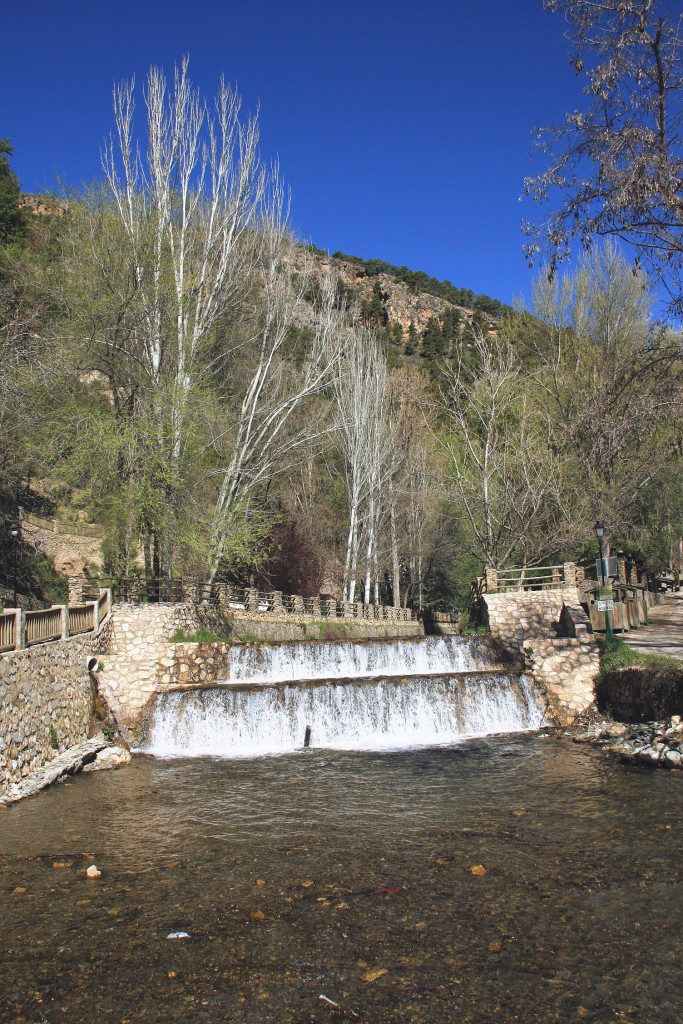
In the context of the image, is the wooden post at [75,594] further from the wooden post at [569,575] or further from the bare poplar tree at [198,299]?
the wooden post at [569,575]

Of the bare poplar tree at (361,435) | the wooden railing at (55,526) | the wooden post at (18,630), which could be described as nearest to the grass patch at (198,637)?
the wooden post at (18,630)

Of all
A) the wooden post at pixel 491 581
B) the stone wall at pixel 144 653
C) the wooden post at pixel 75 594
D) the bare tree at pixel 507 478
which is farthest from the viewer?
the bare tree at pixel 507 478

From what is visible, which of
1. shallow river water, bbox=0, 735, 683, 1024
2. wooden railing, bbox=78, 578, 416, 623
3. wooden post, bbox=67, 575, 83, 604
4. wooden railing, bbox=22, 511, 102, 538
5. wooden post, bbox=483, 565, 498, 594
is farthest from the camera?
wooden post, bbox=483, 565, 498, 594

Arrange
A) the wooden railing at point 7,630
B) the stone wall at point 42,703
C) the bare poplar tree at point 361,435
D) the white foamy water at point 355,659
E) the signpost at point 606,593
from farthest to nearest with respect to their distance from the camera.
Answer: the bare poplar tree at point 361,435
the white foamy water at point 355,659
the signpost at point 606,593
the wooden railing at point 7,630
the stone wall at point 42,703

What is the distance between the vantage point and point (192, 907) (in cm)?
673

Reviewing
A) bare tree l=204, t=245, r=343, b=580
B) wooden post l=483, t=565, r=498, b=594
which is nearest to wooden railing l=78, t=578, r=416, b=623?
bare tree l=204, t=245, r=343, b=580

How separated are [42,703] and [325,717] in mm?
5426

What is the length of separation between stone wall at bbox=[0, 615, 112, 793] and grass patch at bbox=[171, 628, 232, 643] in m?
2.86

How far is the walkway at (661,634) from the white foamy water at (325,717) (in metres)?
4.28

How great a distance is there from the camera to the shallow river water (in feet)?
17.0

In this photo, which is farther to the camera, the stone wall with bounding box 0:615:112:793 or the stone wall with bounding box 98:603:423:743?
the stone wall with bounding box 98:603:423:743

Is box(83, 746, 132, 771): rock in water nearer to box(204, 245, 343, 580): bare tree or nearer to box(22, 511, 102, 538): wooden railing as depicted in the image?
box(204, 245, 343, 580): bare tree

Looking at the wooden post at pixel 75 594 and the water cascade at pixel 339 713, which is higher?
the wooden post at pixel 75 594

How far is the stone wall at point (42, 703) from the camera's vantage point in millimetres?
10930
